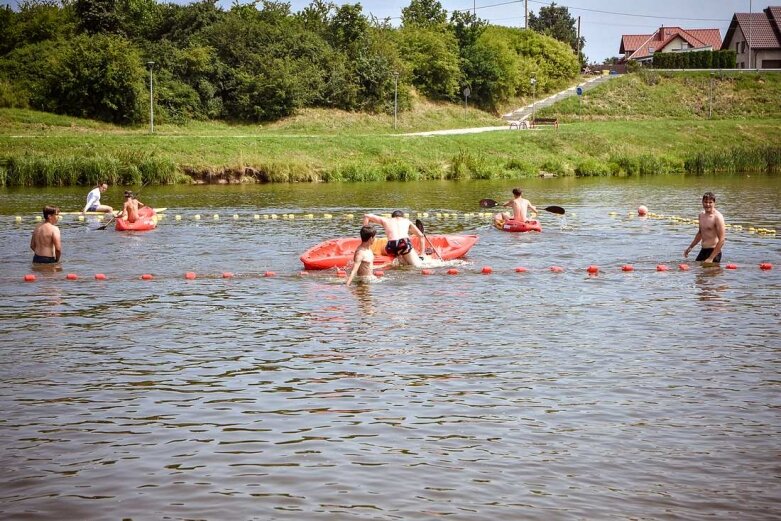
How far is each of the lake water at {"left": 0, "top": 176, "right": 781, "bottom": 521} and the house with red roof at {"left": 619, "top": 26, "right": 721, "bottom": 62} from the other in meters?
112

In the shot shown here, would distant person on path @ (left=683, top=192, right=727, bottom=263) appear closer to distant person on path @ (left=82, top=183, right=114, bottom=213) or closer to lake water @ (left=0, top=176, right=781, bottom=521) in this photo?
lake water @ (left=0, top=176, right=781, bottom=521)

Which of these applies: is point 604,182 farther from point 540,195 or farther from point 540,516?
point 540,516

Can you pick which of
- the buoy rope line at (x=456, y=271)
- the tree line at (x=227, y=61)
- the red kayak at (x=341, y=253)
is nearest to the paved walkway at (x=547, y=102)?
the tree line at (x=227, y=61)

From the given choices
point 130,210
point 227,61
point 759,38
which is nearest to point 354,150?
point 227,61

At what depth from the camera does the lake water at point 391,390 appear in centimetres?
808

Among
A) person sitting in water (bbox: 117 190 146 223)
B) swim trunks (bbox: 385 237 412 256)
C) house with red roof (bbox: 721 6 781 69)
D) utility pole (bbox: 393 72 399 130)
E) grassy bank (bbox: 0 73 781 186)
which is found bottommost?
swim trunks (bbox: 385 237 412 256)

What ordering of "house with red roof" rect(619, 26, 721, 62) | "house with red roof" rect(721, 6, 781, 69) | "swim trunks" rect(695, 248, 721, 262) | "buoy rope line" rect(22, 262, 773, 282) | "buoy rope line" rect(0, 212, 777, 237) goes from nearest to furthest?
"buoy rope line" rect(22, 262, 773, 282) → "swim trunks" rect(695, 248, 721, 262) → "buoy rope line" rect(0, 212, 777, 237) → "house with red roof" rect(721, 6, 781, 69) → "house with red roof" rect(619, 26, 721, 62)

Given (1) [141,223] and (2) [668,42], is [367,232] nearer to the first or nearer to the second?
(1) [141,223]

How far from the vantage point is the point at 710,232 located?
20297 mm

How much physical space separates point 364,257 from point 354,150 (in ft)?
116

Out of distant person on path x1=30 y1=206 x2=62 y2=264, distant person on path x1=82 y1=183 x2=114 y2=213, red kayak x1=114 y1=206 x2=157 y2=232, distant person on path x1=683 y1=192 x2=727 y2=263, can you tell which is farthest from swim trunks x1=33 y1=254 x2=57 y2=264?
distant person on path x1=683 y1=192 x2=727 y2=263

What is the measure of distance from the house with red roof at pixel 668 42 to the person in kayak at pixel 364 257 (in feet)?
367

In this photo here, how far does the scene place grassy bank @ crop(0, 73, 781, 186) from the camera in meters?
45.9

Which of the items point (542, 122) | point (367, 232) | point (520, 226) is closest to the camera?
point (367, 232)
